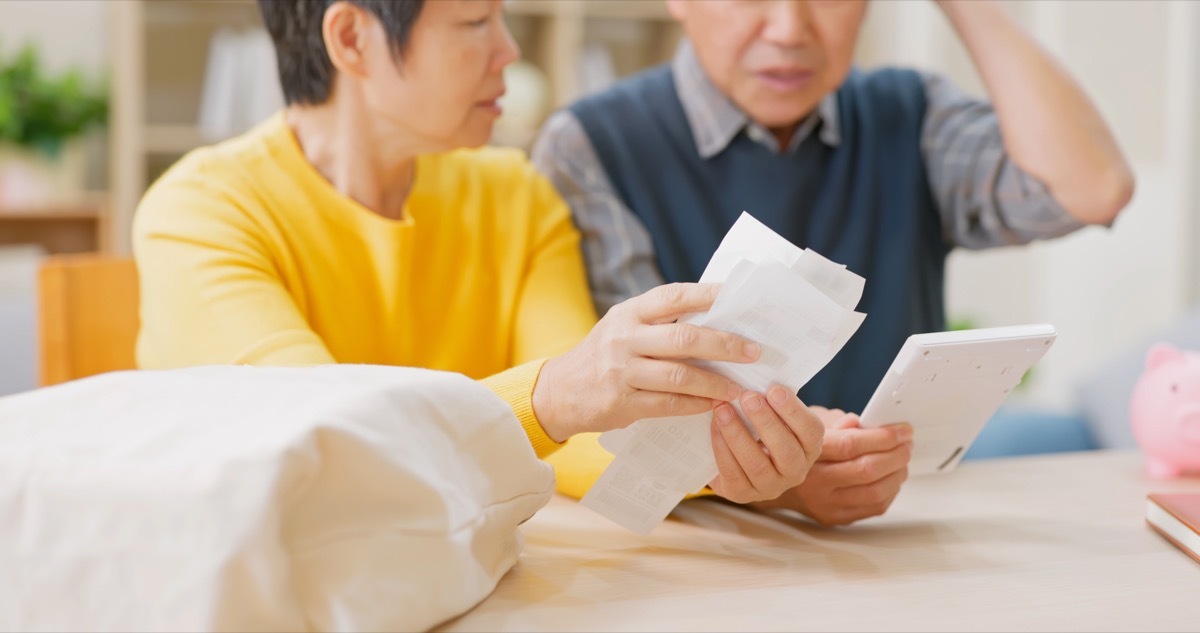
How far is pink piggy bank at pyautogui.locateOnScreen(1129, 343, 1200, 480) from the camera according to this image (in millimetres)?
1115

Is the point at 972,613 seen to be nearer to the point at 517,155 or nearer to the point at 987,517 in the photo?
the point at 987,517

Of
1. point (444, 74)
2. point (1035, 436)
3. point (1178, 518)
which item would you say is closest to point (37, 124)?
point (444, 74)

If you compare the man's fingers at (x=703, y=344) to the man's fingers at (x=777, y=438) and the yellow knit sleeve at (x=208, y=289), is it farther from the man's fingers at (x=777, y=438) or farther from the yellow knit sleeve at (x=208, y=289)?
the yellow knit sleeve at (x=208, y=289)

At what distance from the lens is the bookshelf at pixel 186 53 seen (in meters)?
3.18

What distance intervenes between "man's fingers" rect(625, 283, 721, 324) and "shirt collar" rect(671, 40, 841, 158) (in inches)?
28.7

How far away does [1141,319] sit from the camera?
3.28 m

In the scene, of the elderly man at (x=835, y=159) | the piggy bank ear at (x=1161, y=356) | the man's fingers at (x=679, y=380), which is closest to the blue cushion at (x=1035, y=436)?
the elderly man at (x=835, y=159)

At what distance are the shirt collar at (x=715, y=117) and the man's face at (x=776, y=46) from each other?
0.03 m

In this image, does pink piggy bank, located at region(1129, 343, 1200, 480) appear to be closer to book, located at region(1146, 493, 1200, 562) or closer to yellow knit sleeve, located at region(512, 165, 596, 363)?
book, located at region(1146, 493, 1200, 562)

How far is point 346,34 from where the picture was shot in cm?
118

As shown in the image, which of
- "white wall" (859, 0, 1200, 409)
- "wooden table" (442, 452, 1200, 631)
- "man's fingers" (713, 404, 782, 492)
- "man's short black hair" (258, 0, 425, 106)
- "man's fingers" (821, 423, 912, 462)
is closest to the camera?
"wooden table" (442, 452, 1200, 631)

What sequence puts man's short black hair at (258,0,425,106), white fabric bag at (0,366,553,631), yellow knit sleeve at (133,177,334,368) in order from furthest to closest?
man's short black hair at (258,0,425,106), yellow knit sleeve at (133,177,334,368), white fabric bag at (0,366,553,631)

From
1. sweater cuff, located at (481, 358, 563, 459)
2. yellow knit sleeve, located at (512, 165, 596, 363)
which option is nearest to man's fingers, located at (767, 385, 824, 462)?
sweater cuff, located at (481, 358, 563, 459)

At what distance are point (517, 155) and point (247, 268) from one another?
415 millimetres
